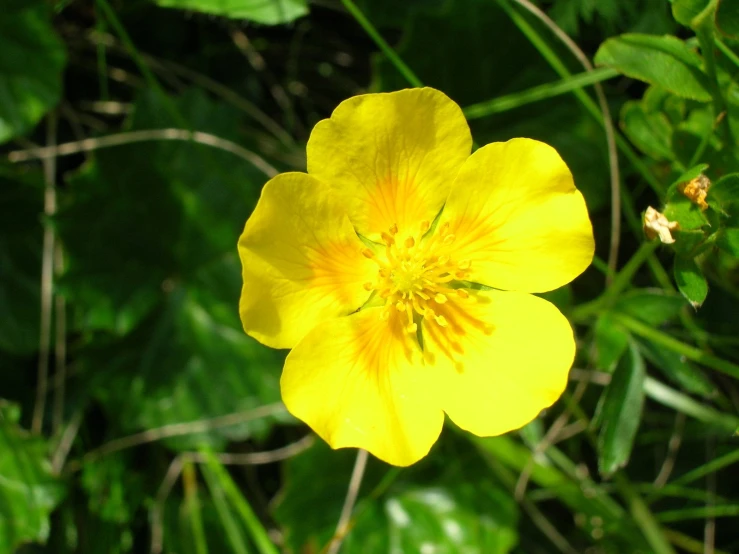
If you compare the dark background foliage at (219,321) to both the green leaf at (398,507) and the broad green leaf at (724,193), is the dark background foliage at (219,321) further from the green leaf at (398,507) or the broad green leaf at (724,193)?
the broad green leaf at (724,193)

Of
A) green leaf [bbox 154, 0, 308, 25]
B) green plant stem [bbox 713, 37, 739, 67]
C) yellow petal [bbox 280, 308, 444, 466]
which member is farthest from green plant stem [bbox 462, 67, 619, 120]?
yellow petal [bbox 280, 308, 444, 466]

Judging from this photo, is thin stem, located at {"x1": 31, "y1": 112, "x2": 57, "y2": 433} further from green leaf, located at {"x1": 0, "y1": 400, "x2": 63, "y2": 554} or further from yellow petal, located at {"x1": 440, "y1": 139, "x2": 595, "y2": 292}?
yellow petal, located at {"x1": 440, "y1": 139, "x2": 595, "y2": 292}

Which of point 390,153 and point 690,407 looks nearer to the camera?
point 390,153

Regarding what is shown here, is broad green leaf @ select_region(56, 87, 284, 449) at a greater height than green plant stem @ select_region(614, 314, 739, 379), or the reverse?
green plant stem @ select_region(614, 314, 739, 379)

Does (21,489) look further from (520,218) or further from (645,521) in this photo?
(645,521)

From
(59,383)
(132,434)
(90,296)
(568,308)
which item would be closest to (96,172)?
(90,296)

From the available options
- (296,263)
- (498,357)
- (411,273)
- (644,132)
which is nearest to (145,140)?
(296,263)
